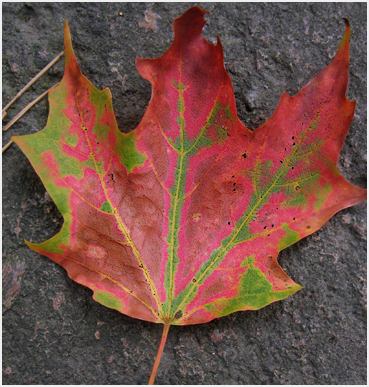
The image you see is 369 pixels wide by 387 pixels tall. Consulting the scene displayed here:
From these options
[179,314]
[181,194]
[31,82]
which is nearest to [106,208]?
[181,194]

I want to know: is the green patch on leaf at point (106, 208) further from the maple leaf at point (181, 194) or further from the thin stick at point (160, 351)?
the thin stick at point (160, 351)

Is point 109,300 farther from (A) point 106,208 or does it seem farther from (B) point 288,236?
(B) point 288,236

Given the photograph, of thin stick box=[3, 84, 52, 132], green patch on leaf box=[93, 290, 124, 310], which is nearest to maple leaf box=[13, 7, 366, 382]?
green patch on leaf box=[93, 290, 124, 310]

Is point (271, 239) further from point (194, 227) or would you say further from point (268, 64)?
point (268, 64)

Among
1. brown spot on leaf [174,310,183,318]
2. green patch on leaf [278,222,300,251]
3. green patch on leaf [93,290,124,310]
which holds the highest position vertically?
green patch on leaf [278,222,300,251]

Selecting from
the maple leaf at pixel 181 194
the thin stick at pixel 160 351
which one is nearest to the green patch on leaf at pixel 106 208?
the maple leaf at pixel 181 194

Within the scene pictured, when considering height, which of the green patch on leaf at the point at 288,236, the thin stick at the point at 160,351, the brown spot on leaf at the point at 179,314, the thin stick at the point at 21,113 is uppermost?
the green patch on leaf at the point at 288,236

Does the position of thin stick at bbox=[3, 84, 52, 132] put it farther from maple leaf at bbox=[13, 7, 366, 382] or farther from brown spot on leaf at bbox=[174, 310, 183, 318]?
brown spot on leaf at bbox=[174, 310, 183, 318]

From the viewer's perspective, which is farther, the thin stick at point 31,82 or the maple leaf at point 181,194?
the thin stick at point 31,82
